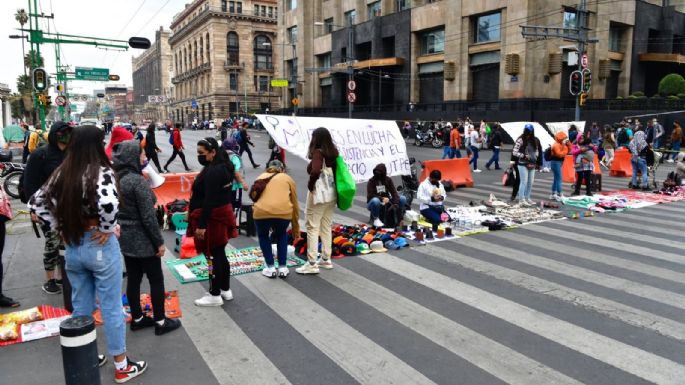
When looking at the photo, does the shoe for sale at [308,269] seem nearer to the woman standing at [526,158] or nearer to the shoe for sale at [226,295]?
the shoe for sale at [226,295]

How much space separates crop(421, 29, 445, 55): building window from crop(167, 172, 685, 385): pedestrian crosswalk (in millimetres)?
35516

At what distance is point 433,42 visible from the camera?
41.9 metres

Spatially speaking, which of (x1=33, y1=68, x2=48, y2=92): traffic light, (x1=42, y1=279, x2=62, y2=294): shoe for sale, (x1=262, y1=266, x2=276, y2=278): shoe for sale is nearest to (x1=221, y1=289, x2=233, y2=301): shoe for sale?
(x1=262, y1=266, x2=276, y2=278): shoe for sale

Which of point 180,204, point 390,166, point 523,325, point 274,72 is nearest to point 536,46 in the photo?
point 390,166

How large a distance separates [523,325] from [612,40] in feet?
138

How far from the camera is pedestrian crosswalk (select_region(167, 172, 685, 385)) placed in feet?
13.5

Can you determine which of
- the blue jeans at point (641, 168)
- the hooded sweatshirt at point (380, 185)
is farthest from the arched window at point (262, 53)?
the hooded sweatshirt at point (380, 185)

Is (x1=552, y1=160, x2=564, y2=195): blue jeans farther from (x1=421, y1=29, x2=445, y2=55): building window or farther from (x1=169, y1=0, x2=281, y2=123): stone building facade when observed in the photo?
(x1=169, y1=0, x2=281, y2=123): stone building facade

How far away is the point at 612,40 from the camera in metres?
39.9

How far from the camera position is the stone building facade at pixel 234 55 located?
89000mm

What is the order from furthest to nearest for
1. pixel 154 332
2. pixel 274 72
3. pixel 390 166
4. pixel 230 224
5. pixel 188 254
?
1. pixel 274 72
2. pixel 390 166
3. pixel 188 254
4. pixel 230 224
5. pixel 154 332

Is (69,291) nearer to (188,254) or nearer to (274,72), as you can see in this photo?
(188,254)

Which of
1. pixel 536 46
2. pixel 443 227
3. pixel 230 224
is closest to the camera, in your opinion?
pixel 230 224

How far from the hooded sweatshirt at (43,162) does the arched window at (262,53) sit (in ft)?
300
